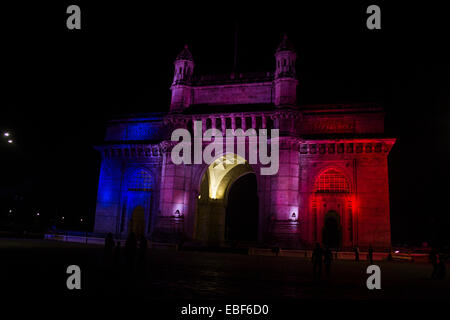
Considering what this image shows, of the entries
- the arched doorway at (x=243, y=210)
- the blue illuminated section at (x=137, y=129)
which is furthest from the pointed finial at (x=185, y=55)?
the arched doorway at (x=243, y=210)

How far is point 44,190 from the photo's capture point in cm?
5769

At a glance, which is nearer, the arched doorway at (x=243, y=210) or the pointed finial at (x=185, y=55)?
the pointed finial at (x=185, y=55)

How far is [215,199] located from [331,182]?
14.7 metres

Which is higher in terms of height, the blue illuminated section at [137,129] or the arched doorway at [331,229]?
the blue illuminated section at [137,129]

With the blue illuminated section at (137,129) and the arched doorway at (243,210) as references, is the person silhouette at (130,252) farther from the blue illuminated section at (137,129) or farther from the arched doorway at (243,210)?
the arched doorway at (243,210)

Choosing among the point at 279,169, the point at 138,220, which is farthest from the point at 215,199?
the point at 279,169

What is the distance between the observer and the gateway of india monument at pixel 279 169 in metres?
36.8

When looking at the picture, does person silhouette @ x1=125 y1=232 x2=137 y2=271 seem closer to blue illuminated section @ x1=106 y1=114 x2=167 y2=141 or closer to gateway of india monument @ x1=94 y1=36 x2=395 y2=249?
gateway of india monument @ x1=94 y1=36 x2=395 y2=249

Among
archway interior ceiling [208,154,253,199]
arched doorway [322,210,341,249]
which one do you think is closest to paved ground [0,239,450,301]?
arched doorway [322,210,341,249]

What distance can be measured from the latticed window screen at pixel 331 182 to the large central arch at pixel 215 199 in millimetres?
9223
